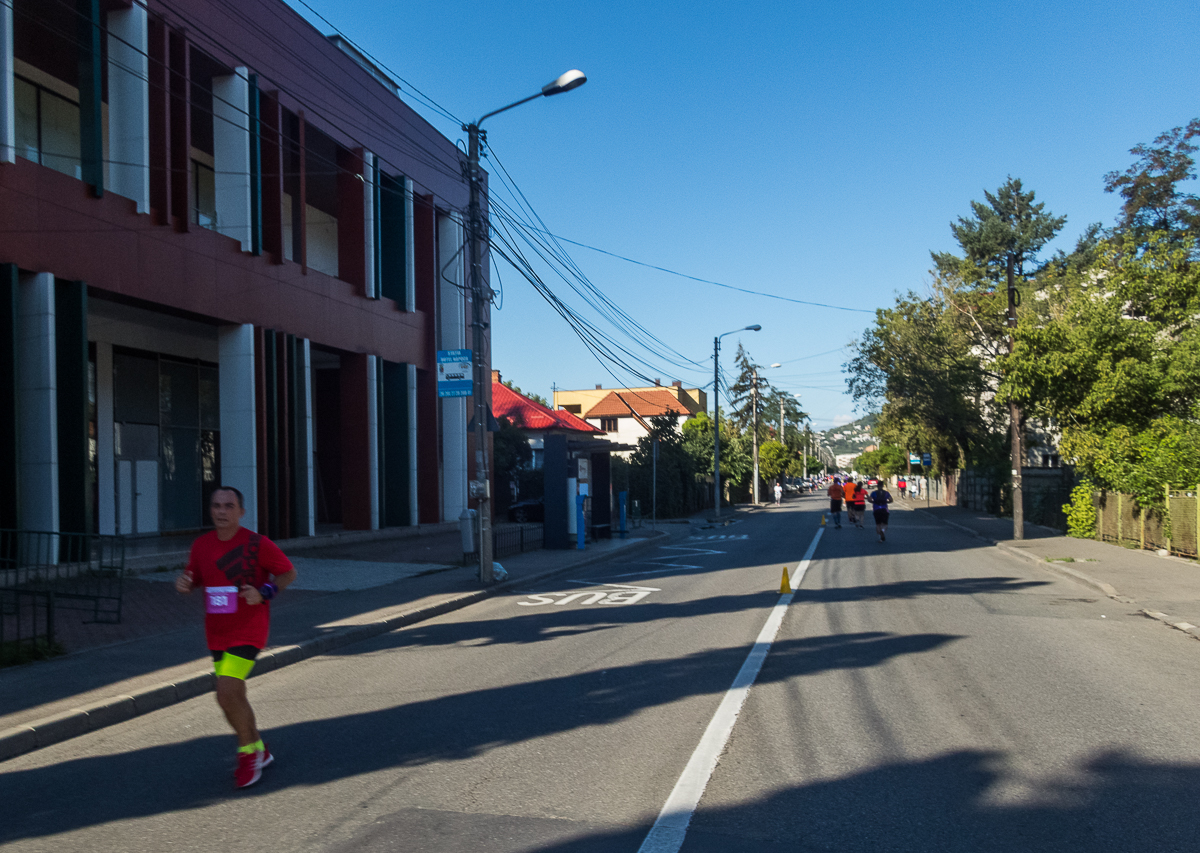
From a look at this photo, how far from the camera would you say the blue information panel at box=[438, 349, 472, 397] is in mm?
14430

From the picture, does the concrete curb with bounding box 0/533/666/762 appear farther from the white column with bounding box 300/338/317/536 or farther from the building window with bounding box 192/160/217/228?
the building window with bounding box 192/160/217/228

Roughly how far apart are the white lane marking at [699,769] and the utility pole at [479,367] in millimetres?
6537

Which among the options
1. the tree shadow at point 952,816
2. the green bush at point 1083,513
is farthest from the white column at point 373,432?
the tree shadow at point 952,816

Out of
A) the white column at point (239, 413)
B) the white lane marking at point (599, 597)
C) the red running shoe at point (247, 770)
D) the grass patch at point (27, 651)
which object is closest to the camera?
the red running shoe at point (247, 770)

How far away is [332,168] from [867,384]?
90.9 feet

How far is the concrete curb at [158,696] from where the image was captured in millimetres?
6105

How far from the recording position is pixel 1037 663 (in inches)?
322

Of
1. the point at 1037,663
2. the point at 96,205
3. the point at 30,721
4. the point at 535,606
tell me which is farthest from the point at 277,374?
the point at 1037,663

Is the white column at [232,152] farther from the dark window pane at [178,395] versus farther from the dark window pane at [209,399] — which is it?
the dark window pane at [209,399]

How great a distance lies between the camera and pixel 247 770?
5102 millimetres

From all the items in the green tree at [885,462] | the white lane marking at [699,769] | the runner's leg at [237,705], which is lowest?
the green tree at [885,462]

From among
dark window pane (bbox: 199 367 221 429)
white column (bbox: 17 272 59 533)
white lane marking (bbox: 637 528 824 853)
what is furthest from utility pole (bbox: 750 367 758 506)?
white lane marking (bbox: 637 528 824 853)

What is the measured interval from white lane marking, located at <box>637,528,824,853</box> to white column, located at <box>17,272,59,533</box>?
1117 centimetres

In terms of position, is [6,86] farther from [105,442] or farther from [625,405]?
[625,405]
